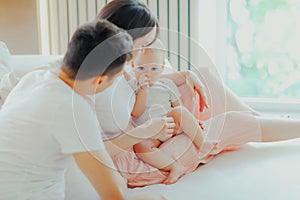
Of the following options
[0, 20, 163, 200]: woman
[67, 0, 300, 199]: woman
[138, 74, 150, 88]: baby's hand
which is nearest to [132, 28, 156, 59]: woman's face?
[67, 0, 300, 199]: woman

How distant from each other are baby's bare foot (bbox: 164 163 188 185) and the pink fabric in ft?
0.06

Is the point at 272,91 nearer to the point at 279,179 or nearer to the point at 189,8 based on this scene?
the point at 189,8

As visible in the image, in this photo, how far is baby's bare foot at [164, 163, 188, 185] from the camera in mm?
1274

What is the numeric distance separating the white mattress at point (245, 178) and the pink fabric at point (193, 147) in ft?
0.11

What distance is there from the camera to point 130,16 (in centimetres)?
124

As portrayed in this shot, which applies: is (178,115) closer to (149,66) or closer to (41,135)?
(149,66)

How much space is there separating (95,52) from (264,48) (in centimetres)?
237

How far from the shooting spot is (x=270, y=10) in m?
3.07

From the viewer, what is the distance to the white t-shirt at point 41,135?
0.96m

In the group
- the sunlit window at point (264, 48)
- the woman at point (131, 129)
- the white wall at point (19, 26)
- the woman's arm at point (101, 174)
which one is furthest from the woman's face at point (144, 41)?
the sunlit window at point (264, 48)

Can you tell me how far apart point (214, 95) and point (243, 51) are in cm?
161

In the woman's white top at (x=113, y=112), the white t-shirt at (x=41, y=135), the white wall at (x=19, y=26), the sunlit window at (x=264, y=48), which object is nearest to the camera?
the white t-shirt at (x=41, y=135)

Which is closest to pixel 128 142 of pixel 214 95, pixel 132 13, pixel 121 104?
pixel 121 104

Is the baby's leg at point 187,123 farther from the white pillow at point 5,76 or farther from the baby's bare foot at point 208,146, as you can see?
the white pillow at point 5,76
